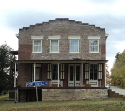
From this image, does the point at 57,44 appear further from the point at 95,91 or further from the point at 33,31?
the point at 95,91

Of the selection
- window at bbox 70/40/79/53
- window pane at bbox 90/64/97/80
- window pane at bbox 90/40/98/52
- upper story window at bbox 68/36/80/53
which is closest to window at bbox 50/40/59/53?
upper story window at bbox 68/36/80/53

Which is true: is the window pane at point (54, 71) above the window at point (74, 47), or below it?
below

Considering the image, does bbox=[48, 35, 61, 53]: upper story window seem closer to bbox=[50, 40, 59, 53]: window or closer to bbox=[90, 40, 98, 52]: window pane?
bbox=[50, 40, 59, 53]: window

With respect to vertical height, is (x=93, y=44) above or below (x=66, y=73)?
above

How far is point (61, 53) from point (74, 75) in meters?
2.82

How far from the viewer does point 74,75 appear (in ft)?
86.8

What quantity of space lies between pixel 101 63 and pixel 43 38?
698 cm

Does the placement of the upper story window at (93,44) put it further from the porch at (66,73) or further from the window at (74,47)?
the porch at (66,73)

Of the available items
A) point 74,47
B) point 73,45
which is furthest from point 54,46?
point 74,47

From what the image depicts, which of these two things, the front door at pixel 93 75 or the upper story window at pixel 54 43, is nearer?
the front door at pixel 93 75

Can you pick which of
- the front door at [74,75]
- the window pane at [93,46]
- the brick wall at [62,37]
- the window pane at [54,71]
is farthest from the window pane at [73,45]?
the window pane at [54,71]

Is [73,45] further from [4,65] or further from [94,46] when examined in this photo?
[4,65]

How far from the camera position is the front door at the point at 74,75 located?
26.3 metres

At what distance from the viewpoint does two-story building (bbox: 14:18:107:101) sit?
85.9 ft
